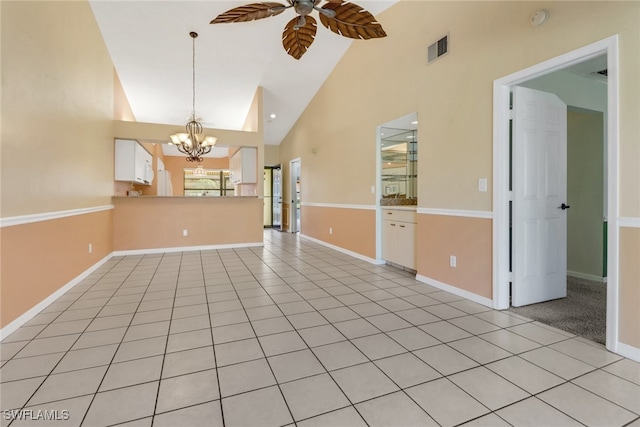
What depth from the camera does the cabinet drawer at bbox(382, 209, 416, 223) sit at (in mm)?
3918

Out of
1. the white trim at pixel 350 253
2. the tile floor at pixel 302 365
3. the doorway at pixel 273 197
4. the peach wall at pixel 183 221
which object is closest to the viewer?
the tile floor at pixel 302 365

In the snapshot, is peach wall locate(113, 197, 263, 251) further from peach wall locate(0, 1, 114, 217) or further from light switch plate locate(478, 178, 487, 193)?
light switch plate locate(478, 178, 487, 193)

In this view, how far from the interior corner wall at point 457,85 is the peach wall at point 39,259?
3.79m

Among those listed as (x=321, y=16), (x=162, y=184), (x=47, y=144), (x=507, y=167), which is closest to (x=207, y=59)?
(x=47, y=144)

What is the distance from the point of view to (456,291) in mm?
3137

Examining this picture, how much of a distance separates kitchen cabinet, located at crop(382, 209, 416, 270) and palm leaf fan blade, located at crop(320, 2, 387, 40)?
2.23 m

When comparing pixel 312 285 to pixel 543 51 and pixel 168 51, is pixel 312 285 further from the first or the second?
pixel 168 51

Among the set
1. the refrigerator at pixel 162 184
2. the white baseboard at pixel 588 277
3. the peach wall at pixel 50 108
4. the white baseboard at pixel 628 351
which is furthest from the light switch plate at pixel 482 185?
the refrigerator at pixel 162 184

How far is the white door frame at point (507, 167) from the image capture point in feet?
6.32

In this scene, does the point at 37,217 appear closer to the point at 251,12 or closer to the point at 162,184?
the point at 251,12

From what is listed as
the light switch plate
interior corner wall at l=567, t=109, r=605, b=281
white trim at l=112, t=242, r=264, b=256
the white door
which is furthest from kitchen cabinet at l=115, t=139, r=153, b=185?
interior corner wall at l=567, t=109, r=605, b=281

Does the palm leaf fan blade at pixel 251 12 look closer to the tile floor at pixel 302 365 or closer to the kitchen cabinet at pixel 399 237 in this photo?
the tile floor at pixel 302 365

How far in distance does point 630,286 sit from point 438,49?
8.97 ft

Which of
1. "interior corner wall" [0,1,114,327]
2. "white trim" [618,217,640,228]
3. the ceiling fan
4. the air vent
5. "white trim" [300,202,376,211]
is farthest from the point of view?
"white trim" [300,202,376,211]
